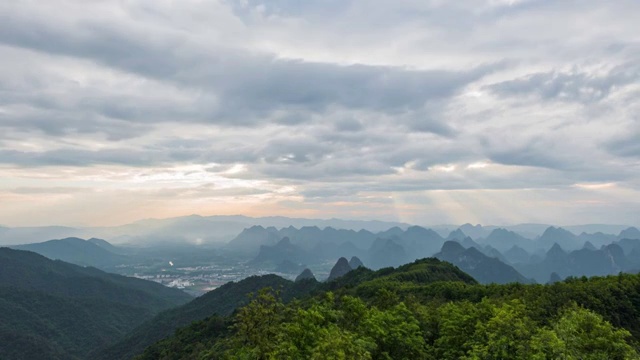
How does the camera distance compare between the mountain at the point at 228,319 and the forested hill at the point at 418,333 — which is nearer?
the forested hill at the point at 418,333

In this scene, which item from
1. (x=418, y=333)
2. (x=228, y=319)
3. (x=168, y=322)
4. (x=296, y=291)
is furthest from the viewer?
(x=296, y=291)

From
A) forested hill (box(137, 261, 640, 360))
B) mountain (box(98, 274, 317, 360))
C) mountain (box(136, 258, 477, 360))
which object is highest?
forested hill (box(137, 261, 640, 360))

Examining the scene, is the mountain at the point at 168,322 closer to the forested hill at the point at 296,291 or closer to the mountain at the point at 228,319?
the forested hill at the point at 296,291

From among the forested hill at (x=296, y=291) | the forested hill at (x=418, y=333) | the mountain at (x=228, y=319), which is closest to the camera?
the forested hill at (x=418, y=333)

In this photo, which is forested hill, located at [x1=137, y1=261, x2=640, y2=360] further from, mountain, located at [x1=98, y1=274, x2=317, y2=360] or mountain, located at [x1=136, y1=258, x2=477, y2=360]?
mountain, located at [x1=98, y1=274, x2=317, y2=360]

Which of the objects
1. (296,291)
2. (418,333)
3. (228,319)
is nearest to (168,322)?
(296,291)

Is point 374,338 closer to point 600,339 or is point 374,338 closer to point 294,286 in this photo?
point 600,339

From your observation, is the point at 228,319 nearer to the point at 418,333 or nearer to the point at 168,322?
the point at 168,322

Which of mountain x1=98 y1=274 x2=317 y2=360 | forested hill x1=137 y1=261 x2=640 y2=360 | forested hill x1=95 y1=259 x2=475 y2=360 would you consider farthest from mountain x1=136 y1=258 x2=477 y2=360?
forested hill x1=137 y1=261 x2=640 y2=360

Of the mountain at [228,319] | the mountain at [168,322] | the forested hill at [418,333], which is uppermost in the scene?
the forested hill at [418,333]

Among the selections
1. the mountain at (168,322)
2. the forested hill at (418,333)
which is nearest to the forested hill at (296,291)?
the mountain at (168,322)

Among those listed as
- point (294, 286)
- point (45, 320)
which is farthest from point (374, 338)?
point (45, 320)
